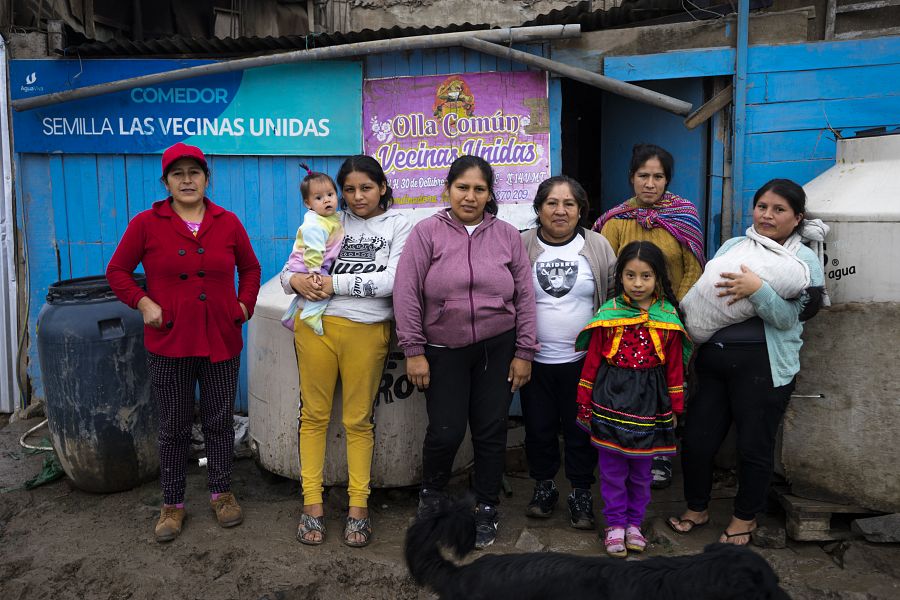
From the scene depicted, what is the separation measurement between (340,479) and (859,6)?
496 centimetres

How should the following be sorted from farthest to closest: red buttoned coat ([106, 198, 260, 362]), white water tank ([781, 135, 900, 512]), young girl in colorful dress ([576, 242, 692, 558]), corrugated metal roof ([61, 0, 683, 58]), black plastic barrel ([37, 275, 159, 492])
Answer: corrugated metal roof ([61, 0, 683, 58]) → black plastic barrel ([37, 275, 159, 492]) → red buttoned coat ([106, 198, 260, 362]) → white water tank ([781, 135, 900, 512]) → young girl in colorful dress ([576, 242, 692, 558])

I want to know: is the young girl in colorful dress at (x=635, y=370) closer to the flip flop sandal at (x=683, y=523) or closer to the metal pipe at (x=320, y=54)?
the flip flop sandal at (x=683, y=523)

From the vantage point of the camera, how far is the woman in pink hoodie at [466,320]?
3.29 metres

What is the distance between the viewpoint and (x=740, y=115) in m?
4.76

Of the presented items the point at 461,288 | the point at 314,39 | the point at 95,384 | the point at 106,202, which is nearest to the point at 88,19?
the point at 106,202

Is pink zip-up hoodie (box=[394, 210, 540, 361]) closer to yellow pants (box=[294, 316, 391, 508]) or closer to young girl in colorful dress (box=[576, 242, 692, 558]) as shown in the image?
yellow pants (box=[294, 316, 391, 508])

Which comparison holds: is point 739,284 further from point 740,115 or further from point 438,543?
point 740,115

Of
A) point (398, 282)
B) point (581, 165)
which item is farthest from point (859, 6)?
point (398, 282)

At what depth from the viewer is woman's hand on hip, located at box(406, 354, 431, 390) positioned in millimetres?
3303

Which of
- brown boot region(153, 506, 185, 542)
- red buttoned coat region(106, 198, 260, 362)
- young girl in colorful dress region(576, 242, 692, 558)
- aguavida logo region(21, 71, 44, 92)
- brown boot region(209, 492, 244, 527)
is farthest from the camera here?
aguavida logo region(21, 71, 44, 92)

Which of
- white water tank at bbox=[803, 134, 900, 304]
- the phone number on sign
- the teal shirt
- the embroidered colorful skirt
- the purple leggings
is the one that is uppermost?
the phone number on sign

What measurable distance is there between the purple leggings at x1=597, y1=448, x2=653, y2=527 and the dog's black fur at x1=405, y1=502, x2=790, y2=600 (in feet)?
3.76

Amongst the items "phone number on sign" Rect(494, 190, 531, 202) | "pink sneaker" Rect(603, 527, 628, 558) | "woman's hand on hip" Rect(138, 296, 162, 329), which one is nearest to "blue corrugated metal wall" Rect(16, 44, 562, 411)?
"phone number on sign" Rect(494, 190, 531, 202)

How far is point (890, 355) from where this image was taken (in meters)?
3.30
